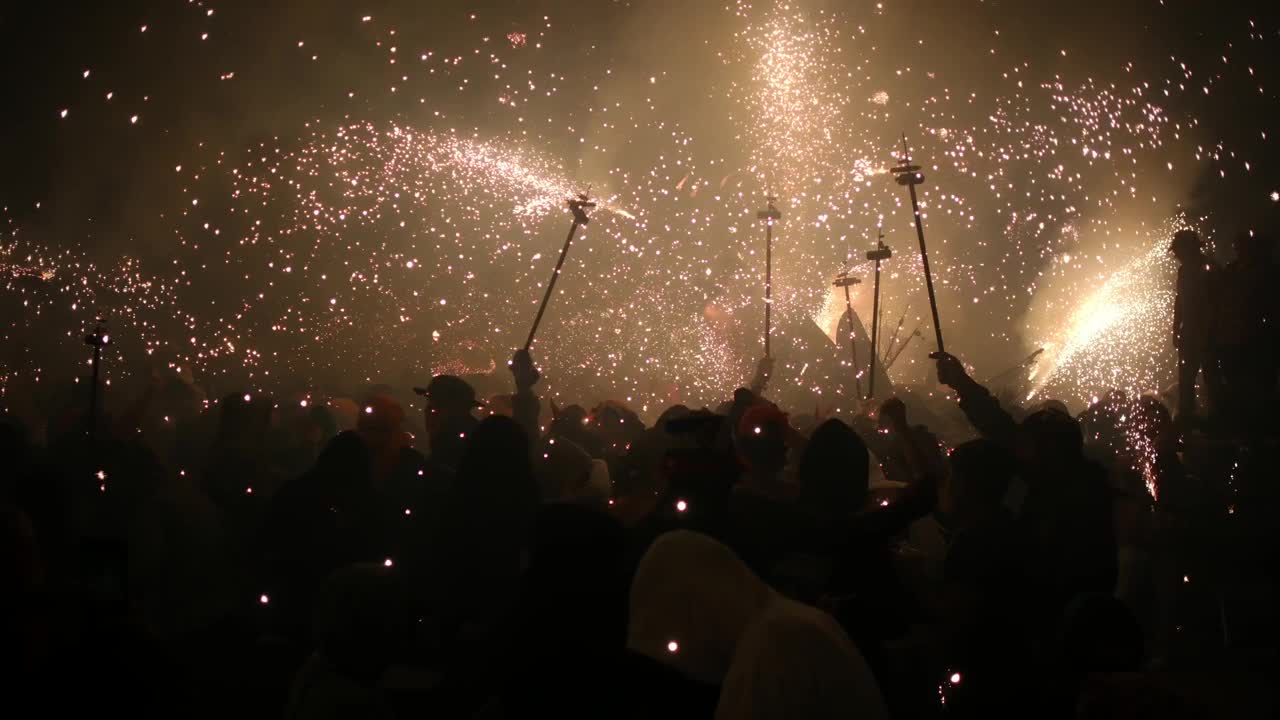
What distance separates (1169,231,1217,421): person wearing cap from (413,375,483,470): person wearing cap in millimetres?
6278

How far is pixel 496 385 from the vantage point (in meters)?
12.2

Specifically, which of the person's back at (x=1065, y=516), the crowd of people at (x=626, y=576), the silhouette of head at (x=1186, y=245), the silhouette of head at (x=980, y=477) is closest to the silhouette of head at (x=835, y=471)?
the crowd of people at (x=626, y=576)

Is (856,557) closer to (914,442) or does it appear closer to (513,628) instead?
(513,628)

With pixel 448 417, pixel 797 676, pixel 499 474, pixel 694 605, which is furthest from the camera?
pixel 448 417

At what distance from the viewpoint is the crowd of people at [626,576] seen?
280 centimetres

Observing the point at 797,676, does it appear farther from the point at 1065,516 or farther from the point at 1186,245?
the point at 1186,245

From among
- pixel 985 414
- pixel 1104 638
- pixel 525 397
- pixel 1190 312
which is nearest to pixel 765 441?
pixel 985 414

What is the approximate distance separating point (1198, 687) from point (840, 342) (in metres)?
11.7

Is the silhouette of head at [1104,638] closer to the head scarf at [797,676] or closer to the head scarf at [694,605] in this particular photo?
the head scarf at [797,676]

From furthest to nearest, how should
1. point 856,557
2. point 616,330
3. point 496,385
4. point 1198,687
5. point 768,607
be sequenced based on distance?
point 616,330
point 496,385
point 1198,687
point 856,557
point 768,607

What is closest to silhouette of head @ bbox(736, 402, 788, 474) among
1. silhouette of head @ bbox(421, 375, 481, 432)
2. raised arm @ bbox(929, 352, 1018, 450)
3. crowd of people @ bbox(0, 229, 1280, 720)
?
crowd of people @ bbox(0, 229, 1280, 720)

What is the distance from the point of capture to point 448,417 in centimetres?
648

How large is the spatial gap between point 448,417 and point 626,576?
3.54 m

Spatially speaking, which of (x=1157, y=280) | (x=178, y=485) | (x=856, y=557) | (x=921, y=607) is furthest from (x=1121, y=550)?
(x=1157, y=280)
